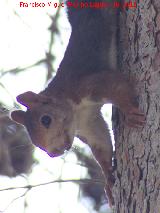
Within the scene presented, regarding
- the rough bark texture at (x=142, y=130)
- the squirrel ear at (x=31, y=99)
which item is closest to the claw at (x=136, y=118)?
the rough bark texture at (x=142, y=130)

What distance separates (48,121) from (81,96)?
25 centimetres

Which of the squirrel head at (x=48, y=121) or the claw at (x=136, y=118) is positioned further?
the squirrel head at (x=48, y=121)

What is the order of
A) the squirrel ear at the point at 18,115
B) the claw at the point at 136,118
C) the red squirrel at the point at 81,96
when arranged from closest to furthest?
the claw at the point at 136,118 < the red squirrel at the point at 81,96 < the squirrel ear at the point at 18,115

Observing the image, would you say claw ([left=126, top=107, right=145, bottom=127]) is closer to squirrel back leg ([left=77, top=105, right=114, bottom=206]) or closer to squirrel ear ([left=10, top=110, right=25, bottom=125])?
squirrel back leg ([left=77, top=105, right=114, bottom=206])

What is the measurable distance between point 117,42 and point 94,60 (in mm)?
269

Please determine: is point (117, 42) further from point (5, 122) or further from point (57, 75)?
point (5, 122)

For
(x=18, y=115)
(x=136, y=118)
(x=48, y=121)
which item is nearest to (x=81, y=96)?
(x=48, y=121)

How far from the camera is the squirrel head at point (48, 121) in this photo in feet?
9.44

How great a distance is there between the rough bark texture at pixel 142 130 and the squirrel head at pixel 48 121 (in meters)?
0.45

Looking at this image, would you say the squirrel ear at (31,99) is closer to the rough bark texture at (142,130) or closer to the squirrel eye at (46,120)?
the squirrel eye at (46,120)

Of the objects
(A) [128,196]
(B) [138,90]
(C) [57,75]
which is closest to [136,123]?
(B) [138,90]

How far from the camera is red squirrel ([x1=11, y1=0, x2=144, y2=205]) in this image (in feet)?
9.36

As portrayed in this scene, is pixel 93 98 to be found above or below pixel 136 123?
above

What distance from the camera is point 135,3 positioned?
8.30 ft
